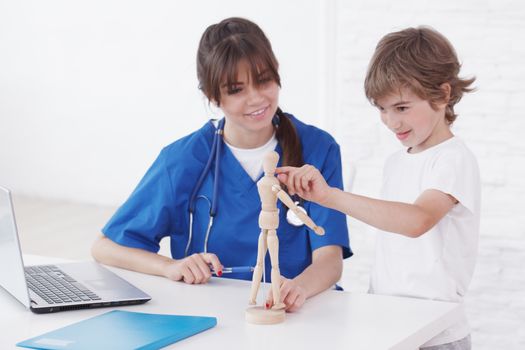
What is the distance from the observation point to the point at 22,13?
5.56 metres

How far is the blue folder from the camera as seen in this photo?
4.61 ft

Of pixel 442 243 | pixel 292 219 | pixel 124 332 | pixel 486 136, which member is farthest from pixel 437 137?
pixel 486 136

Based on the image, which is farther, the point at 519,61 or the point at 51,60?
the point at 51,60

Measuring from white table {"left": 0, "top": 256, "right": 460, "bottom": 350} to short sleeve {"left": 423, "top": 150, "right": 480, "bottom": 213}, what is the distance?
0.24 metres

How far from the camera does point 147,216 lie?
2.04 meters

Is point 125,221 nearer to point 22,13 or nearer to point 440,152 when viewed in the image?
point 440,152

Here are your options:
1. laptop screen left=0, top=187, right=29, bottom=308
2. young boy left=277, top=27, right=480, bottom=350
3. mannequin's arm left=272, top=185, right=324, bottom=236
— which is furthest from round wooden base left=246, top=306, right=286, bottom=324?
laptop screen left=0, top=187, right=29, bottom=308

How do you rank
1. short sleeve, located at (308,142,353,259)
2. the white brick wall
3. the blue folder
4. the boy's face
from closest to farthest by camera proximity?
the blue folder < the boy's face < short sleeve, located at (308,142,353,259) < the white brick wall

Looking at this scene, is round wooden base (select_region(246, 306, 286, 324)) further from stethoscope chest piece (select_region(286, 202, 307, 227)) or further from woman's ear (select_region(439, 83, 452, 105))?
woman's ear (select_region(439, 83, 452, 105))

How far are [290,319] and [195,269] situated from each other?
307 mm

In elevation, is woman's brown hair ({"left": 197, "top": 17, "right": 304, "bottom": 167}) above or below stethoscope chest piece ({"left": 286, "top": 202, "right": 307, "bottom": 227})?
above

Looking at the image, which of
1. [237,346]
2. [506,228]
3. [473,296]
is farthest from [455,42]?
[237,346]

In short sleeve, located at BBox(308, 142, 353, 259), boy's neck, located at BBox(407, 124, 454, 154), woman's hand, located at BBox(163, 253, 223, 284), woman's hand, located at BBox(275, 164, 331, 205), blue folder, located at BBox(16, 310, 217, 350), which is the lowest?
blue folder, located at BBox(16, 310, 217, 350)

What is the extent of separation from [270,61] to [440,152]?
414 mm
